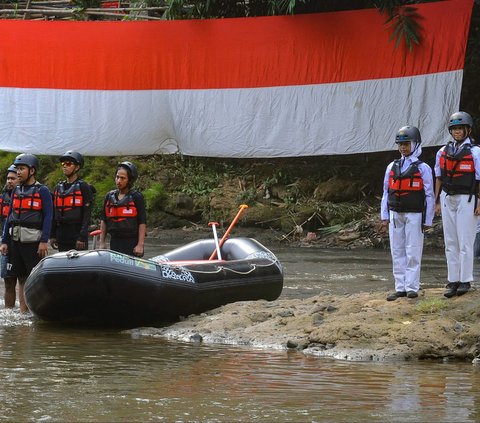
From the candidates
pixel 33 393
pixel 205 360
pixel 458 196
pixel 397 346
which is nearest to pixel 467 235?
pixel 458 196

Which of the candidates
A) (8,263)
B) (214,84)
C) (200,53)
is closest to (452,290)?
(8,263)

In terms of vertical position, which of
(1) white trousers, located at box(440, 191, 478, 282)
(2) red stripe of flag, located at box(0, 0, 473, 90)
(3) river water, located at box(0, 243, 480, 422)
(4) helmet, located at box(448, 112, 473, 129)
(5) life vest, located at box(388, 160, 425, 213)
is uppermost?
(2) red stripe of flag, located at box(0, 0, 473, 90)

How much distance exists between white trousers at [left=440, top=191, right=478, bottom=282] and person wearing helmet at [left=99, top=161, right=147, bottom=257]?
8.02ft

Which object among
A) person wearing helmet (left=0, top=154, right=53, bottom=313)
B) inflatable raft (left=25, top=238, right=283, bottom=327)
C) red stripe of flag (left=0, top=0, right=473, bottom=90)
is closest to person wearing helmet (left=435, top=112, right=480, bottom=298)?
inflatable raft (left=25, top=238, right=283, bottom=327)

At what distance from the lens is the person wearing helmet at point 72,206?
870cm

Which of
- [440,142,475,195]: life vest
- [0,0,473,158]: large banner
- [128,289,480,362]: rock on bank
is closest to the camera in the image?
[128,289,480,362]: rock on bank

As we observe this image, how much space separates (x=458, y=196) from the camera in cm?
734

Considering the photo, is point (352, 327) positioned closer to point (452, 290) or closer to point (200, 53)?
point (452, 290)

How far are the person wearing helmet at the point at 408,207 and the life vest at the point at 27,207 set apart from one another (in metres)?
2.69

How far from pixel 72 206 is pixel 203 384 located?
10.4 feet

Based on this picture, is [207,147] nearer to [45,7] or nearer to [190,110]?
[190,110]

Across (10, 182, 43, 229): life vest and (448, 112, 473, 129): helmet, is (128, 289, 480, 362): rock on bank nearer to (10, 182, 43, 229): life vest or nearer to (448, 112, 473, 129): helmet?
(448, 112, 473, 129): helmet

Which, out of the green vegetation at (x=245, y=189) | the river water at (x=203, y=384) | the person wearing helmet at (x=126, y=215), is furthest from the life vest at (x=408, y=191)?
the green vegetation at (x=245, y=189)

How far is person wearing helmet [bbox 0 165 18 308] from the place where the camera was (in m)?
8.80
